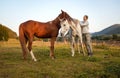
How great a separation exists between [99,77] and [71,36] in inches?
216

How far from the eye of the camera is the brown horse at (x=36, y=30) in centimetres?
1016

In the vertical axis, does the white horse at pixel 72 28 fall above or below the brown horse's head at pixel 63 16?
below

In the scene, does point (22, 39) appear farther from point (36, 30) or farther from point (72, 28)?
point (72, 28)

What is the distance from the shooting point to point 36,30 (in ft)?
34.2

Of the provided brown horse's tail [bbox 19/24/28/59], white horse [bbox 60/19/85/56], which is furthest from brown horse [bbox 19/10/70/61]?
white horse [bbox 60/19/85/56]

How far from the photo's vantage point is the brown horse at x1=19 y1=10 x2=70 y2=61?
10.2 metres

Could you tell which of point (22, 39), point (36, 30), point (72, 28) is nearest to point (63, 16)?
point (72, 28)

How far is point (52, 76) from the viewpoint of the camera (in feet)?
22.8

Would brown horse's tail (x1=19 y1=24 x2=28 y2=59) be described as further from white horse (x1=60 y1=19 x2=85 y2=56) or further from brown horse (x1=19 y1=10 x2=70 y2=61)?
white horse (x1=60 y1=19 x2=85 y2=56)

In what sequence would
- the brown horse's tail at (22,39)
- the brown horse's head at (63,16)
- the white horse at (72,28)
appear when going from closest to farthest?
the brown horse's tail at (22,39) → the brown horse's head at (63,16) → the white horse at (72,28)

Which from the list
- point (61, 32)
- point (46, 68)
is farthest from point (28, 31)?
point (46, 68)

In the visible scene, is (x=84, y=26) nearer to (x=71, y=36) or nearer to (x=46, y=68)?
(x=71, y=36)

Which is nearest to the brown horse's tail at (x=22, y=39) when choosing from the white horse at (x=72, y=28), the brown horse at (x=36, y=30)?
the brown horse at (x=36, y=30)

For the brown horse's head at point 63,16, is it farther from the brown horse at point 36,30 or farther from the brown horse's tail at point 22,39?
the brown horse's tail at point 22,39
